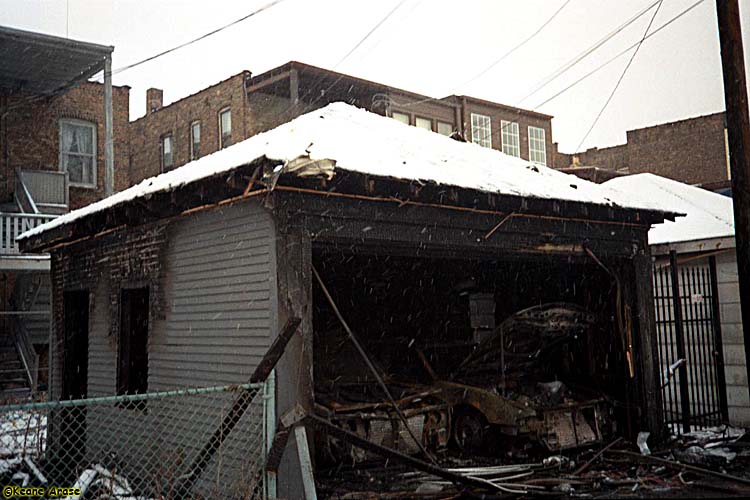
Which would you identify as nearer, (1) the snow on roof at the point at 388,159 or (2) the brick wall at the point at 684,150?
(1) the snow on roof at the point at 388,159

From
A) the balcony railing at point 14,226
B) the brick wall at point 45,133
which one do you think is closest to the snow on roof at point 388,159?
the balcony railing at point 14,226

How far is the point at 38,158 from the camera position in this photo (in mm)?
20656

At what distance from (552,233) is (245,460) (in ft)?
17.5

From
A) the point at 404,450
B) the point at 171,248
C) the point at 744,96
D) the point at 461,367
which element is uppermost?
the point at 744,96

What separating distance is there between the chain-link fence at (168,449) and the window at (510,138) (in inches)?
967

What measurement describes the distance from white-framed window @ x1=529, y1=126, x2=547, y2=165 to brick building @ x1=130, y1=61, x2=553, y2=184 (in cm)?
5

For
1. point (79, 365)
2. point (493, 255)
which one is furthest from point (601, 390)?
point (79, 365)

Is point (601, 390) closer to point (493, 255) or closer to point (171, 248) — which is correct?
point (493, 255)

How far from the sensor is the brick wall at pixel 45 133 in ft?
65.8

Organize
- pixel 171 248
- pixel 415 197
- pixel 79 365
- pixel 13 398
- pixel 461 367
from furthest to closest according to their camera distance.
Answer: pixel 13 398 → pixel 79 365 → pixel 461 367 → pixel 171 248 → pixel 415 197

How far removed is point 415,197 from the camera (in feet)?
26.9

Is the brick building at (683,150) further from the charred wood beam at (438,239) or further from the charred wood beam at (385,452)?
the charred wood beam at (385,452)

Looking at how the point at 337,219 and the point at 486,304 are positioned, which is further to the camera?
the point at 486,304

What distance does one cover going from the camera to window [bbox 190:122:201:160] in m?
27.1
